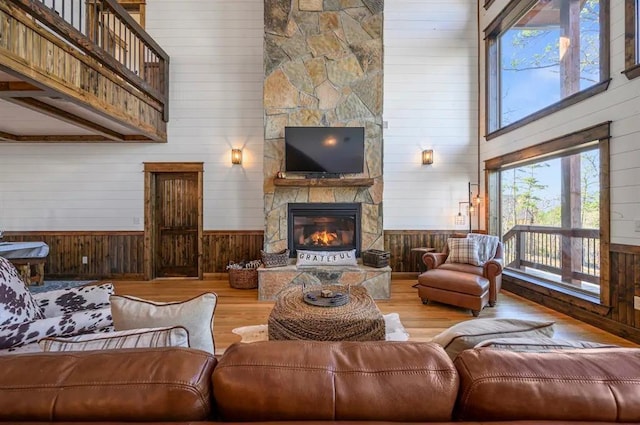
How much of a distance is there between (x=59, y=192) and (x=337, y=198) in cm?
489

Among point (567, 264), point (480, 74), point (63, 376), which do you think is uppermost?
point (480, 74)

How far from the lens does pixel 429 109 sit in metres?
5.21

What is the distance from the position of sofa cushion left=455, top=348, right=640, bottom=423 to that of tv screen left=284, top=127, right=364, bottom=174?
3873 millimetres

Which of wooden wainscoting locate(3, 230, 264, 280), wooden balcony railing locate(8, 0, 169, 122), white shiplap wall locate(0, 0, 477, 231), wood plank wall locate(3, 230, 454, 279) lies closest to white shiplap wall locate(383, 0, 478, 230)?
white shiplap wall locate(0, 0, 477, 231)

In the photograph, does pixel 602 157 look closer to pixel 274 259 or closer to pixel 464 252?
pixel 464 252

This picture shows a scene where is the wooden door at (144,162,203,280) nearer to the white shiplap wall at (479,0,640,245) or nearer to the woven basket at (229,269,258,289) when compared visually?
the woven basket at (229,269,258,289)

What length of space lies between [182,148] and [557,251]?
6011 millimetres

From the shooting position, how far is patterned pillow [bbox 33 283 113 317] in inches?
74.9

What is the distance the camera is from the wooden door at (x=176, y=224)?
520cm

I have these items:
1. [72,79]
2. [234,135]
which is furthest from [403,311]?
[72,79]

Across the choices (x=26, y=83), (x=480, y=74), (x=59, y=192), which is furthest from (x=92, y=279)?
(x=480, y=74)

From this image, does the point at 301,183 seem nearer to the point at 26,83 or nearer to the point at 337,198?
the point at 337,198

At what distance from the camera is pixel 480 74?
5164 mm

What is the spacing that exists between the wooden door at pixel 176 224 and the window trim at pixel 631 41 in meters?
5.79
